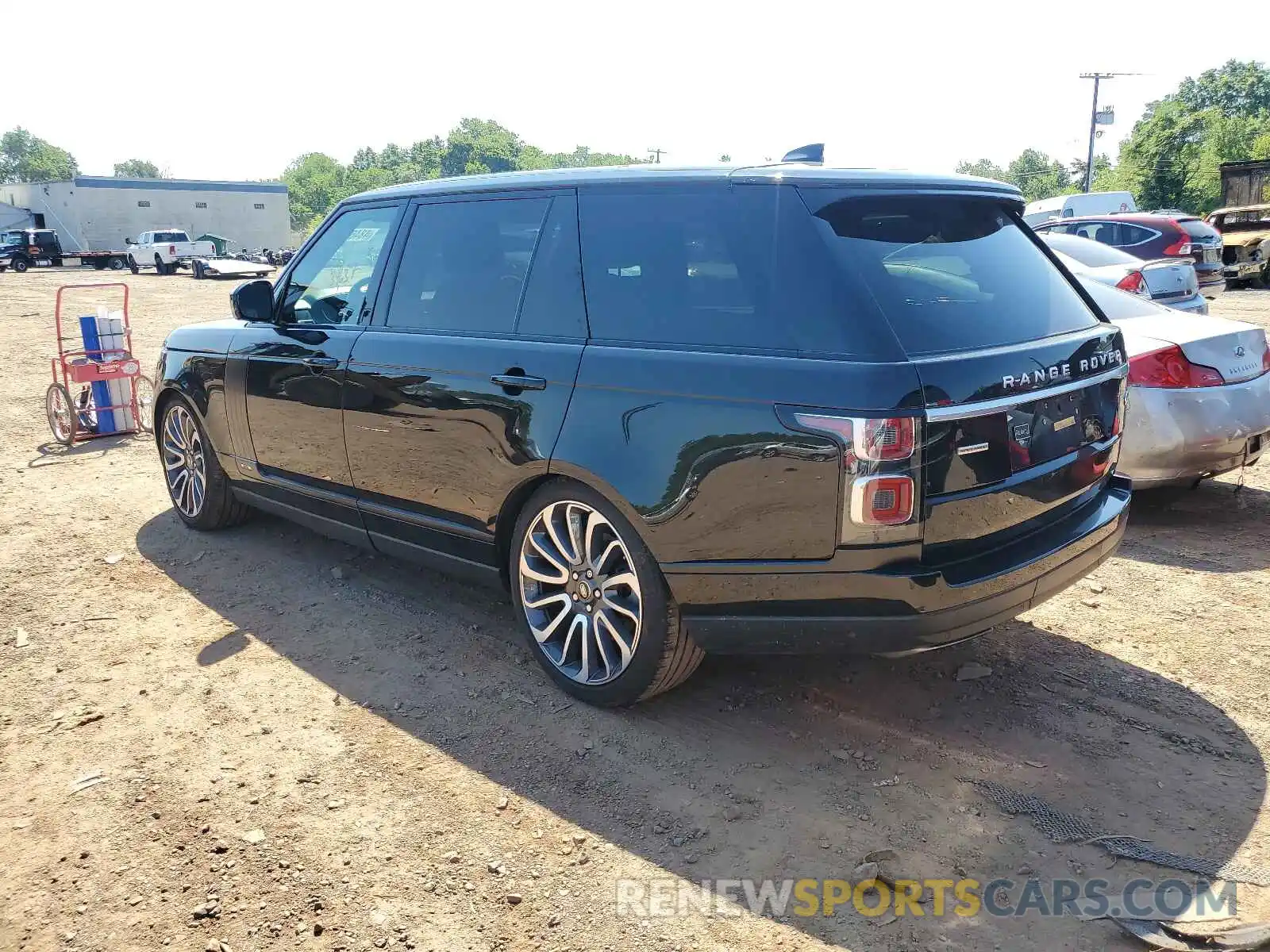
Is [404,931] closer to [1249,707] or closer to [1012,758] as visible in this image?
[1012,758]

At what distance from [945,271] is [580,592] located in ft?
5.65

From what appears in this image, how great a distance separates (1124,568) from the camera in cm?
501

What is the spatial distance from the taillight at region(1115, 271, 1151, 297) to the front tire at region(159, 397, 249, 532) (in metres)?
6.86

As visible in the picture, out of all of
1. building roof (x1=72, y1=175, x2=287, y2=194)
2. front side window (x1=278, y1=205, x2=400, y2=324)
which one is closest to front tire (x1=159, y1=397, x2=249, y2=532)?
front side window (x1=278, y1=205, x2=400, y2=324)

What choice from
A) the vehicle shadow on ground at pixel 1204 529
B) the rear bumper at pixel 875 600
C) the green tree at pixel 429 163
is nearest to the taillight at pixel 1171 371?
the vehicle shadow on ground at pixel 1204 529

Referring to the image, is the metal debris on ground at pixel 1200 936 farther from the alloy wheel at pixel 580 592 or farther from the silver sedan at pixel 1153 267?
the silver sedan at pixel 1153 267

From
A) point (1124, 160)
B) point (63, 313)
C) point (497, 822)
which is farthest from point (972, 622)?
point (1124, 160)

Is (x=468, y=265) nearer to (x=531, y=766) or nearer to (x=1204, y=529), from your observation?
(x=531, y=766)

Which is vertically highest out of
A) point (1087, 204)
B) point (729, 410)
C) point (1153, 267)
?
point (1087, 204)

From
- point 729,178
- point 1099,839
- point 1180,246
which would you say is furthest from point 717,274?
point 1180,246

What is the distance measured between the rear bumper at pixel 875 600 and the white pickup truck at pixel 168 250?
44.0 metres

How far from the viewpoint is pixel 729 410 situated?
3.05 metres

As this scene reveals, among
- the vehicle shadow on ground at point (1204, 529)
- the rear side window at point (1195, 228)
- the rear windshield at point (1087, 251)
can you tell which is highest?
the rear side window at point (1195, 228)

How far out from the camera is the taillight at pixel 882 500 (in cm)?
282
